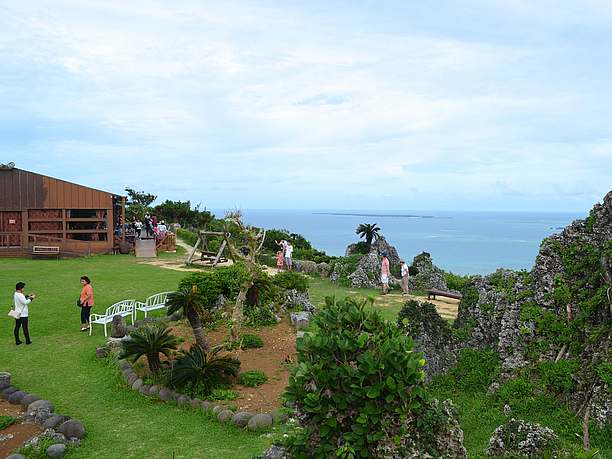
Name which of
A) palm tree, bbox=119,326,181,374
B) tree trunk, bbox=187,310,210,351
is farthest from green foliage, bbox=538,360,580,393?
palm tree, bbox=119,326,181,374

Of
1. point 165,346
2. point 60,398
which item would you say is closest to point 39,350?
point 60,398

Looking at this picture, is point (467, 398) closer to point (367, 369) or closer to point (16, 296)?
point (367, 369)

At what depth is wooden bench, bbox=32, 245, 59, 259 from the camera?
26859 mm

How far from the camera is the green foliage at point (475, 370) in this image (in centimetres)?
895

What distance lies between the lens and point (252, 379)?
9523mm

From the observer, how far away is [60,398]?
29.2ft

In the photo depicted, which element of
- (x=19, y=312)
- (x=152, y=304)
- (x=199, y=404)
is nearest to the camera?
(x=199, y=404)

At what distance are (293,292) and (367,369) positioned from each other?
37.8 ft

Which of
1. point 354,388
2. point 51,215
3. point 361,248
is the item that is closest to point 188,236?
point 51,215

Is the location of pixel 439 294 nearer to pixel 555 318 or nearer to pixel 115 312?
pixel 555 318

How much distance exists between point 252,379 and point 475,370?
420cm

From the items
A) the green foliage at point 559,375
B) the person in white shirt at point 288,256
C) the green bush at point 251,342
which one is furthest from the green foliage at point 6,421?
the person in white shirt at point 288,256

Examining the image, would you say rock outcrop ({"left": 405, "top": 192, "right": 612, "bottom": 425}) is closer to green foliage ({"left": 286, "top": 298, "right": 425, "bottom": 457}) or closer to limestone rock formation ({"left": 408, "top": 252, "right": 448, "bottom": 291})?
green foliage ({"left": 286, "top": 298, "right": 425, "bottom": 457})

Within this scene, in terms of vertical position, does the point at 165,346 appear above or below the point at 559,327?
below
